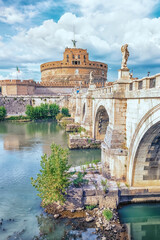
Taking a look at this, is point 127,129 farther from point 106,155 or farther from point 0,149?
point 0,149

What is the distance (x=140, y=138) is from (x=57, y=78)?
177ft

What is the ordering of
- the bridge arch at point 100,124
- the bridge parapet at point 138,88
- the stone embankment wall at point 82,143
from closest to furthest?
the bridge parapet at point 138,88 → the bridge arch at point 100,124 → the stone embankment wall at point 82,143

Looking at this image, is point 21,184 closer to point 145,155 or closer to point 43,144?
point 145,155

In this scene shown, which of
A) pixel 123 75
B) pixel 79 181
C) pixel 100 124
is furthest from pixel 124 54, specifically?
pixel 100 124

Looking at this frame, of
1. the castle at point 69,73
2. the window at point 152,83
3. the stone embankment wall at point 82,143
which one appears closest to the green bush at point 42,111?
the castle at point 69,73

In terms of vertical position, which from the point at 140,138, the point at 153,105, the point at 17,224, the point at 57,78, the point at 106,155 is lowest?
the point at 17,224

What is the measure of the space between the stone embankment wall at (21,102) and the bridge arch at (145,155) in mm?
37850

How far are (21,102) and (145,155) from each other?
1642 inches

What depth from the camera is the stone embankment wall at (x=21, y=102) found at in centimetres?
4526

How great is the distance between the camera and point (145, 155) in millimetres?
8656

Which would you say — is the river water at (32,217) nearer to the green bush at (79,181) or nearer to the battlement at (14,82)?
the green bush at (79,181)

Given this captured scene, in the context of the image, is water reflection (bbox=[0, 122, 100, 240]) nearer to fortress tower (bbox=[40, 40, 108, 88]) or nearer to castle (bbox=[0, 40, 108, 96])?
castle (bbox=[0, 40, 108, 96])

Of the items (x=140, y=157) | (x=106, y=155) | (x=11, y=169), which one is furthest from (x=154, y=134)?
(x=11, y=169)

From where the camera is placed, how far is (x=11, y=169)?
13812 millimetres
